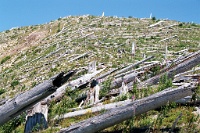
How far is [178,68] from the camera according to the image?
11422 mm

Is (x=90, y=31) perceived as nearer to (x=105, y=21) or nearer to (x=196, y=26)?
(x=105, y=21)

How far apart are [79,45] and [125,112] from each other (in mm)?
24336

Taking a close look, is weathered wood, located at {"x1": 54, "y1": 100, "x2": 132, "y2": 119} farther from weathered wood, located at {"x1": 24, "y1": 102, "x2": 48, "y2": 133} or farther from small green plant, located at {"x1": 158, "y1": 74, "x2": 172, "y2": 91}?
small green plant, located at {"x1": 158, "y1": 74, "x2": 172, "y2": 91}

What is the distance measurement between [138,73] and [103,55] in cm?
1267

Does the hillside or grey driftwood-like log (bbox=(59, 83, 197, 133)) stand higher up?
the hillside

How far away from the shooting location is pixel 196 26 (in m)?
46.8

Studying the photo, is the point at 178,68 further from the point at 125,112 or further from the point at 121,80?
the point at 125,112

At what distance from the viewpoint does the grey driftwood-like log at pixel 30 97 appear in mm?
8047

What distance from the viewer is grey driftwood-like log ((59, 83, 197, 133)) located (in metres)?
7.70

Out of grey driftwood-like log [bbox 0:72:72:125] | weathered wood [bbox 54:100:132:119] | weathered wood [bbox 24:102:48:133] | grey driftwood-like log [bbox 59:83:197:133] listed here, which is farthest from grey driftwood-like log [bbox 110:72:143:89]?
grey driftwood-like log [bbox 0:72:72:125]

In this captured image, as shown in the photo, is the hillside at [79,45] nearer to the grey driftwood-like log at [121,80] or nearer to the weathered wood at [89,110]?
the weathered wood at [89,110]

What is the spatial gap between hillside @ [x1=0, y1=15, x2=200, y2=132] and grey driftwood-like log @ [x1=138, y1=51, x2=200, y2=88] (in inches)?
117

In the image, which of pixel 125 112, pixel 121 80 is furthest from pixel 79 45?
pixel 125 112

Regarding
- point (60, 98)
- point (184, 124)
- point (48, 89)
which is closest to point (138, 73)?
point (60, 98)
